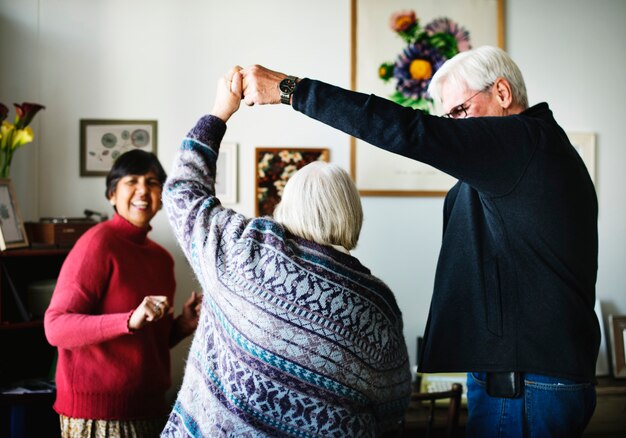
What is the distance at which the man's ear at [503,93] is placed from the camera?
1.36 metres

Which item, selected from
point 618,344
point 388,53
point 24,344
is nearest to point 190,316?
point 24,344

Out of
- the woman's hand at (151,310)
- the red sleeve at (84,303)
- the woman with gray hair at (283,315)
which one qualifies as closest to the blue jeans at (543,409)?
the woman with gray hair at (283,315)

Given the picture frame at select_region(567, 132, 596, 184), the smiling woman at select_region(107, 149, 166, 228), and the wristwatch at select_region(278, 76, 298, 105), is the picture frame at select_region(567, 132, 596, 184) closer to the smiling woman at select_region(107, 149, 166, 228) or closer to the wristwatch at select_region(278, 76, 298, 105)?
the smiling woman at select_region(107, 149, 166, 228)

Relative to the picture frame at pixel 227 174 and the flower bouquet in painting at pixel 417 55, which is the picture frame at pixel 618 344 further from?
the picture frame at pixel 227 174

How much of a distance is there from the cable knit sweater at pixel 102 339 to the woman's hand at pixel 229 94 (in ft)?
2.79

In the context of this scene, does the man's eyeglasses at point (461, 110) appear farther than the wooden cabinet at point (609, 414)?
No

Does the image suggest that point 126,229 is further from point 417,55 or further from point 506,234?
point 417,55

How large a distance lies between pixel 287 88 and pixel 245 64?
1.67 meters

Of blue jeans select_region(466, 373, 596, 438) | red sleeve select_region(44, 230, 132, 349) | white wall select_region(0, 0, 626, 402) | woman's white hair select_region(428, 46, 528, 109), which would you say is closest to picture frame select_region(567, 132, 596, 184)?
white wall select_region(0, 0, 626, 402)

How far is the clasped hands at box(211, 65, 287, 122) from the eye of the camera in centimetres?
124

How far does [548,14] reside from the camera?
3.00 meters

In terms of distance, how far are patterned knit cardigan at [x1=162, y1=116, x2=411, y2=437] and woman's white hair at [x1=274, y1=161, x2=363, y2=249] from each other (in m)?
0.04

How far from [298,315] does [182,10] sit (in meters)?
2.10

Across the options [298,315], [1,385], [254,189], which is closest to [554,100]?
[254,189]
